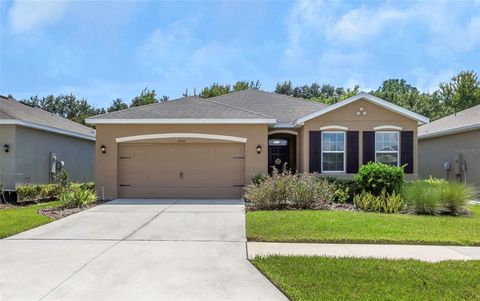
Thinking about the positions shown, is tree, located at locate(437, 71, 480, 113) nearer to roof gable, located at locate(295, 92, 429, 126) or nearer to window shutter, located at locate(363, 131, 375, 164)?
roof gable, located at locate(295, 92, 429, 126)

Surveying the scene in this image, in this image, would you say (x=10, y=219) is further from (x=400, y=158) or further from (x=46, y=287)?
(x=400, y=158)

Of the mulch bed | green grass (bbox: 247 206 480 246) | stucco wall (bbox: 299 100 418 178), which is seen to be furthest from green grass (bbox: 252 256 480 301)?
stucco wall (bbox: 299 100 418 178)

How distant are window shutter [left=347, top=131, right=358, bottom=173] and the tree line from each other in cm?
1938

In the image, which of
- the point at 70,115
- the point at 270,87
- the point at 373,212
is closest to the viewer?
the point at 373,212

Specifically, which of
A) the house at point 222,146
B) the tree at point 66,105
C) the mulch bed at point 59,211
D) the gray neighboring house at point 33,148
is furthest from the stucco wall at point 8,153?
the tree at point 66,105

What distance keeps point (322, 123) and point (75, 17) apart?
9615mm

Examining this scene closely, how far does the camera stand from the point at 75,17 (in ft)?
41.9

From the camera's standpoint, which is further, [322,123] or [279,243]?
[322,123]

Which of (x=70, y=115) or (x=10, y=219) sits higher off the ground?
(x=70, y=115)

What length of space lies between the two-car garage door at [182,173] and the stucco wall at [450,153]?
10.1 m

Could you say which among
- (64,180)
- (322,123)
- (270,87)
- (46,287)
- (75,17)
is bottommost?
(46,287)

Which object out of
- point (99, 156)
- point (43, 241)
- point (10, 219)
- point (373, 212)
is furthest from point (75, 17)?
point (373, 212)

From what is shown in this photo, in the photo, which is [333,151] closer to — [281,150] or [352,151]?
[352,151]

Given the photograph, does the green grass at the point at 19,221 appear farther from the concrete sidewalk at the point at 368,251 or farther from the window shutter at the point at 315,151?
the window shutter at the point at 315,151
